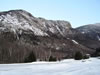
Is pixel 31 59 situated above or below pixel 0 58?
above

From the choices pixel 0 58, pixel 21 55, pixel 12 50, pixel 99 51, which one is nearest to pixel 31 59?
pixel 0 58

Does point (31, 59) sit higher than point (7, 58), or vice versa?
point (31, 59)

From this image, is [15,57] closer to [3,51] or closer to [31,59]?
[3,51]

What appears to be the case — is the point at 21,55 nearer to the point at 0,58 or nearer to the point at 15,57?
the point at 15,57

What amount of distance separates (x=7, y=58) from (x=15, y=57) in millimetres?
5405

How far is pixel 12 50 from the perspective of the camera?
98.2 metres

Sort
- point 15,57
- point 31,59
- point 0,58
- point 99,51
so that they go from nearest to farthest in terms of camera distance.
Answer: point 31,59
point 0,58
point 15,57
point 99,51

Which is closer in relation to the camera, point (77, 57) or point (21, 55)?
point (77, 57)

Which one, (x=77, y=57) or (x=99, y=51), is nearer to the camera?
(x=77, y=57)

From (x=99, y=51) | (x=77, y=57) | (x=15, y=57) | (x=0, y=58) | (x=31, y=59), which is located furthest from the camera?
(x=99, y=51)

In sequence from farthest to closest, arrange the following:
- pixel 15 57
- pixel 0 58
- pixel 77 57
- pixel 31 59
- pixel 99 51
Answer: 1. pixel 99 51
2. pixel 15 57
3. pixel 0 58
4. pixel 77 57
5. pixel 31 59

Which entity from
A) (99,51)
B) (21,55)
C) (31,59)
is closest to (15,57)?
(21,55)

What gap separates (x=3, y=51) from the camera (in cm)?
8981

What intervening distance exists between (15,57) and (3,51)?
8.59 m
